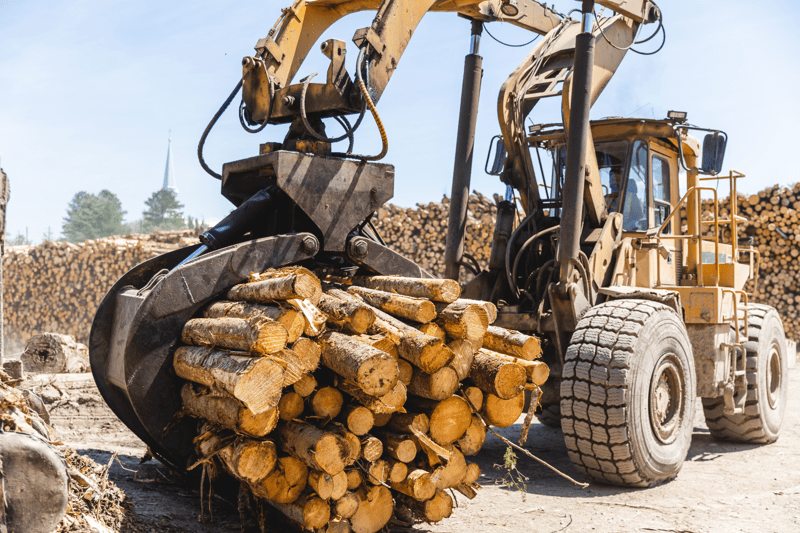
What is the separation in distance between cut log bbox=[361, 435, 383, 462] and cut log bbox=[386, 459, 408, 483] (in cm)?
10

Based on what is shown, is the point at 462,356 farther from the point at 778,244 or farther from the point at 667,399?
the point at 778,244

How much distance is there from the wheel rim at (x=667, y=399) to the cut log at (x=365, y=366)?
8.76 ft

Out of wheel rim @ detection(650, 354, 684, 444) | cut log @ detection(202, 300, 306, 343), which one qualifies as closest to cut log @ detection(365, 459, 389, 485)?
cut log @ detection(202, 300, 306, 343)

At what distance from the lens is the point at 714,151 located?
239 inches

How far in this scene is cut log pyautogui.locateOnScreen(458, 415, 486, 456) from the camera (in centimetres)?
375

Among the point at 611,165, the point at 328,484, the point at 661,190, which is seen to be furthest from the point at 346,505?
the point at 661,190

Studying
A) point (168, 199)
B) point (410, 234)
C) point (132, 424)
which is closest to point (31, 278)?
point (410, 234)

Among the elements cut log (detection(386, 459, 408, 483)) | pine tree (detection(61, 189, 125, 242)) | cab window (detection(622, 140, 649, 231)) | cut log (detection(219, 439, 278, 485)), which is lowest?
cut log (detection(386, 459, 408, 483))

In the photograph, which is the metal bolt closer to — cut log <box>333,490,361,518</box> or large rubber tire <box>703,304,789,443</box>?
cut log <box>333,490,361,518</box>

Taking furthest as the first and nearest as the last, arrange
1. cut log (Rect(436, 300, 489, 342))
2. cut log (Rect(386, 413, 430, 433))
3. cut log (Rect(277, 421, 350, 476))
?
cut log (Rect(436, 300, 489, 342)) < cut log (Rect(386, 413, 430, 433)) < cut log (Rect(277, 421, 350, 476))

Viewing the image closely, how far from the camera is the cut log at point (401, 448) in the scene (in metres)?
3.43

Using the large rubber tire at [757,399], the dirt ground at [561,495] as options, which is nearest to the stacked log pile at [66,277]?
the dirt ground at [561,495]

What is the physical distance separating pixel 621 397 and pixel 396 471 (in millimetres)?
2030

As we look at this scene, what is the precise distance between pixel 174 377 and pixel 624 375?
295 centimetres
